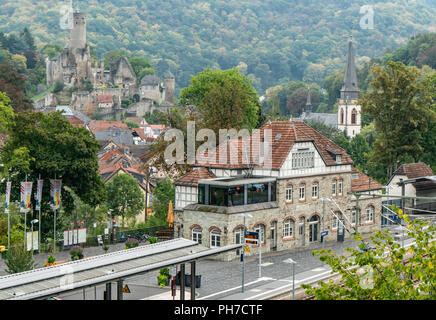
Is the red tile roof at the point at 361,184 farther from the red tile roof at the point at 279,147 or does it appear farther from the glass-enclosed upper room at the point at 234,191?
the glass-enclosed upper room at the point at 234,191

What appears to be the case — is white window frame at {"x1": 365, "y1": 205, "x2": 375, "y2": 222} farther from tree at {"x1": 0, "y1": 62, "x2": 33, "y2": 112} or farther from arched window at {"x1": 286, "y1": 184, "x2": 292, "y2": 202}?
tree at {"x1": 0, "y1": 62, "x2": 33, "y2": 112}

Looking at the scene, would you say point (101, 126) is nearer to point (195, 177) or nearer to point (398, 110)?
point (398, 110)

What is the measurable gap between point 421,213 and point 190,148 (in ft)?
74.3

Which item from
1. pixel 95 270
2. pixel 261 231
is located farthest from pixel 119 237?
pixel 95 270

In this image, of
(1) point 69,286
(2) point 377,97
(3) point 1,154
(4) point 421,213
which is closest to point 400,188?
(4) point 421,213

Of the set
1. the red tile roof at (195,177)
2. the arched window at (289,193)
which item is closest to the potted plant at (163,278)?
the red tile roof at (195,177)

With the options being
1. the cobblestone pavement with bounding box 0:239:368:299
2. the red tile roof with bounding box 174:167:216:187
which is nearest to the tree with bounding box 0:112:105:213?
the cobblestone pavement with bounding box 0:239:368:299

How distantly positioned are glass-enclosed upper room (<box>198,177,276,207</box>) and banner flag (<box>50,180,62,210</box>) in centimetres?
985

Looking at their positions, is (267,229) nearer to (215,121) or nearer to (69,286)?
(215,121)

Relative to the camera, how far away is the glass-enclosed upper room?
176 ft

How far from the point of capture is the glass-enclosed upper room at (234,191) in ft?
176

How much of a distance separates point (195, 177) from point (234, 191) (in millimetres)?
5106

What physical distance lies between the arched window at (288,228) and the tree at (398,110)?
89.5 feet

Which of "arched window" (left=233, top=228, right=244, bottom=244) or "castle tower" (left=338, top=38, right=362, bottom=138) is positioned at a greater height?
"castle tower" (left=338, top=38, right=362, bottom=138)
